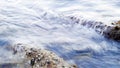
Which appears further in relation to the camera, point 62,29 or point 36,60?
point 62,29

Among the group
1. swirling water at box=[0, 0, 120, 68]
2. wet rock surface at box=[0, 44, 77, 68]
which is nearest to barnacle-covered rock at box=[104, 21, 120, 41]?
swirling water at box=[0, 0, 120, 68]

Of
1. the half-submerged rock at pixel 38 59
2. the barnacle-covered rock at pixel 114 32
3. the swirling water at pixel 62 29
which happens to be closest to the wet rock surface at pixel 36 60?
the half-submerged rock at pixel 38 59

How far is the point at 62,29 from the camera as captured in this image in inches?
326

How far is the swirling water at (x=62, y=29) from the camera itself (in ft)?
20.7

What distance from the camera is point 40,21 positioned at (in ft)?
29.7

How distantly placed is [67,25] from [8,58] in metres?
3.13

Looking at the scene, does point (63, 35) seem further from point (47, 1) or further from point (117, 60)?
point (47, 1)

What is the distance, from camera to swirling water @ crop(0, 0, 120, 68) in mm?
6316

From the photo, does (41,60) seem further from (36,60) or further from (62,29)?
(62,29)

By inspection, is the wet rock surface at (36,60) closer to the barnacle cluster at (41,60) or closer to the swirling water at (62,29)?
the barnacle cluster at (41,60)

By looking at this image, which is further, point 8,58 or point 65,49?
point 65,49

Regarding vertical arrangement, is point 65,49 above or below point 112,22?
below

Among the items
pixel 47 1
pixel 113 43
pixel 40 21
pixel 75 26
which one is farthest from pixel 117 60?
pixel 47 1

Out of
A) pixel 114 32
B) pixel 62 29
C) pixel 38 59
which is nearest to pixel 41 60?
pixel 38 59
